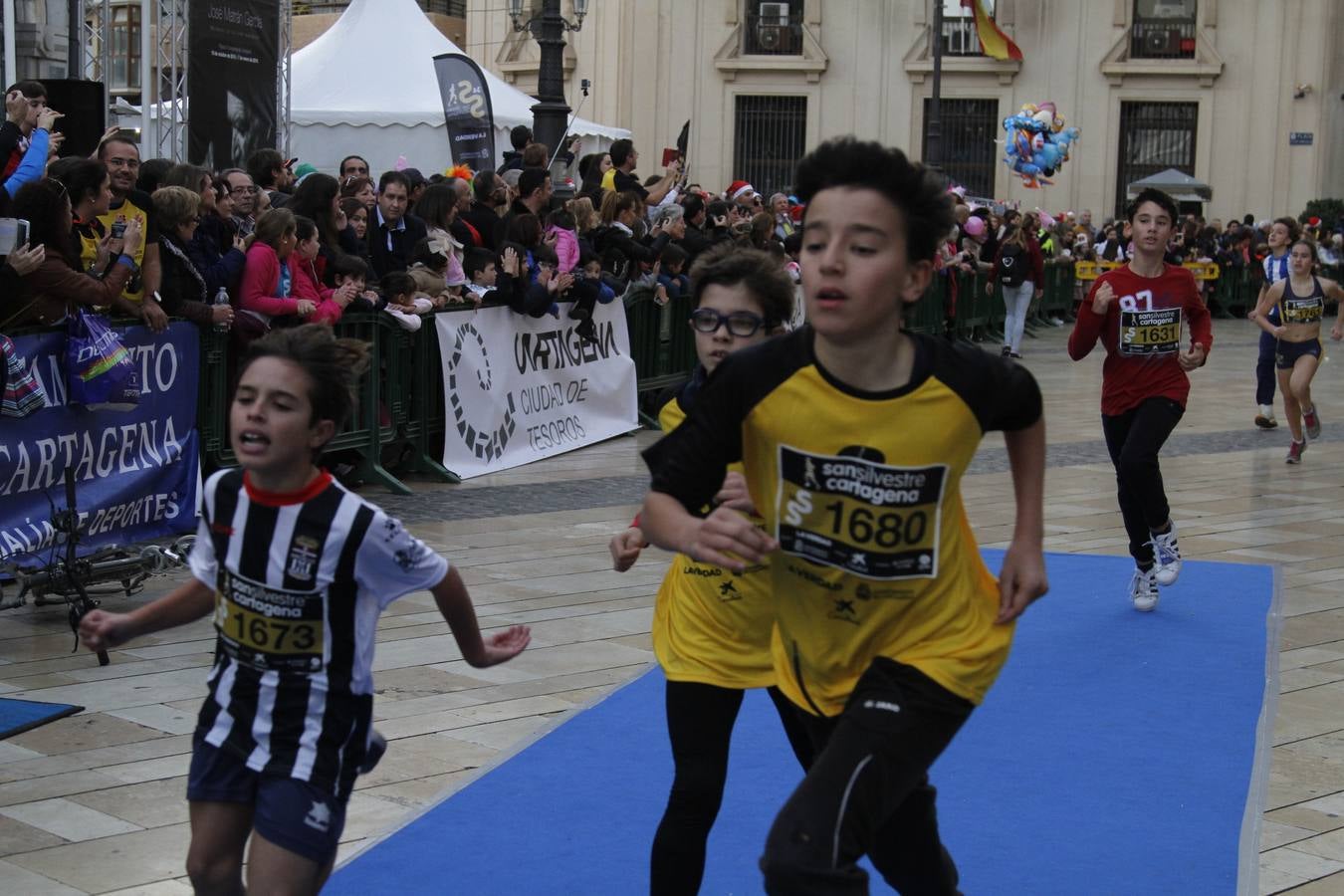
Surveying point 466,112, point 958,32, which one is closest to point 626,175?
point 466,112

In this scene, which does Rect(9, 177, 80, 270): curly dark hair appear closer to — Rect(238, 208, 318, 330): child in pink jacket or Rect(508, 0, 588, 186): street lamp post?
Rect(238, 208, 318, 330): child in pink jacket

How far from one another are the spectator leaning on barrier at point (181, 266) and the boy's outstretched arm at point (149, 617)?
564 cm

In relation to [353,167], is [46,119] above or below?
above

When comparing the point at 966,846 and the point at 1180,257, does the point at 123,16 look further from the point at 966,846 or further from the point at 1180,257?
the point at 966,846

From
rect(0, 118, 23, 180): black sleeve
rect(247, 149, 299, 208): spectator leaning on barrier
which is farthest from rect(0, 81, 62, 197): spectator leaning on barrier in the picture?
rect(247, 149, 299, 208): spectator leaning on barrier

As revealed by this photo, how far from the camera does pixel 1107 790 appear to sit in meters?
5.46

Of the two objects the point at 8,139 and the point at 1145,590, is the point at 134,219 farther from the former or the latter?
the point at 1145,590

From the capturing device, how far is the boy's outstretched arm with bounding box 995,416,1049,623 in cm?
334

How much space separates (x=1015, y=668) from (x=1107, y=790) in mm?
1651

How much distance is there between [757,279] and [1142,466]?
14.6ft

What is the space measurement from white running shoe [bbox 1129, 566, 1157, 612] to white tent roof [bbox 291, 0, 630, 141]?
15.2 meters

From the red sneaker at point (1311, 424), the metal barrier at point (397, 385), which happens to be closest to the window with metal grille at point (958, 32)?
the metal barrier at point (397, 385)

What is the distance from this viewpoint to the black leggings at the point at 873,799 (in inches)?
119

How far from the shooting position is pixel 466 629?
3.60m
